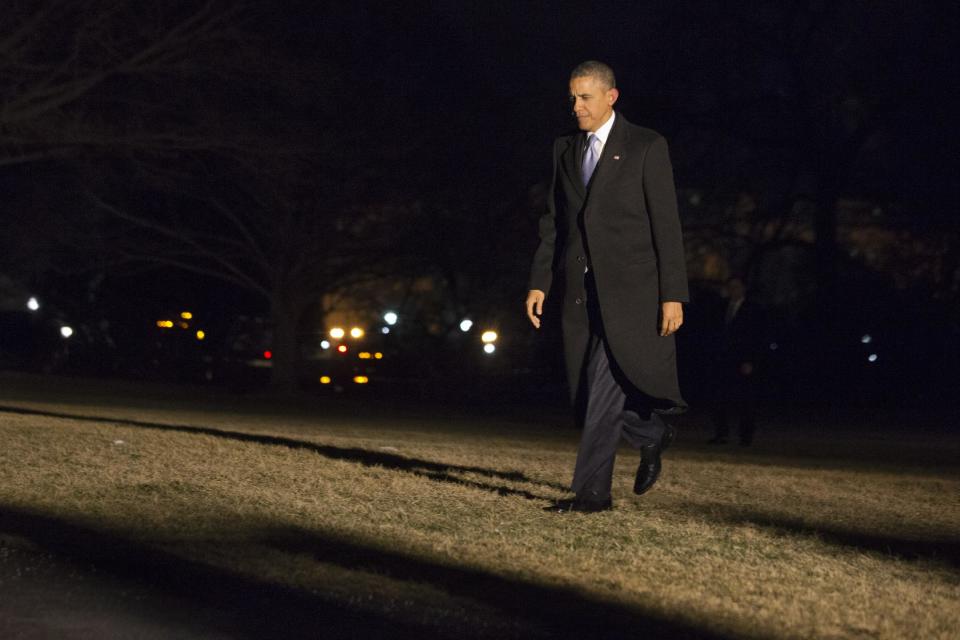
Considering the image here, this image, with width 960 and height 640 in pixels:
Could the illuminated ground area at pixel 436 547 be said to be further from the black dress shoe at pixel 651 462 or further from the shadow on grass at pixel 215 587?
the black dress shoe at pixel 651 462

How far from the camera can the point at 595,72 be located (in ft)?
25.6

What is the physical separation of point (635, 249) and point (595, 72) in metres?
0.93

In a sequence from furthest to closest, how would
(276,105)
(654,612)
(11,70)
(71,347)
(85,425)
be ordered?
(71,347), (276,105), (11,70), (85,425), (654,612)

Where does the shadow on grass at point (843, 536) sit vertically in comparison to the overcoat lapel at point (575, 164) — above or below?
below

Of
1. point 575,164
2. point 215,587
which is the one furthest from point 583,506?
point 215,587

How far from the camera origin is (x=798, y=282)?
124ft

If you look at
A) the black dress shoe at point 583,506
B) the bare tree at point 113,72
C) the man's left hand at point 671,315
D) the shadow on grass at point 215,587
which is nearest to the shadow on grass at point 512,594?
the shadow on grass at point 215,587

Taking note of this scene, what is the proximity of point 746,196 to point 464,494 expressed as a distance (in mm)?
25754

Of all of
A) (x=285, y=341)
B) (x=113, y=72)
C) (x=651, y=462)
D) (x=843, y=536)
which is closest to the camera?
(x=843, y=536)

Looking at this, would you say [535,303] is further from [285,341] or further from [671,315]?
[285,341]

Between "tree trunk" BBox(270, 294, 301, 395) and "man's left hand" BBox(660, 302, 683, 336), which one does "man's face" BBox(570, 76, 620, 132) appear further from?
"tree trunk" BBox(270, 294, 301, 395)

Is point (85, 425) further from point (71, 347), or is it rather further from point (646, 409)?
point (71, 347)

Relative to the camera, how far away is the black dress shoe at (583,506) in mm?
8141

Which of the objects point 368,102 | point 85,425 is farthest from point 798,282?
point 85,425
